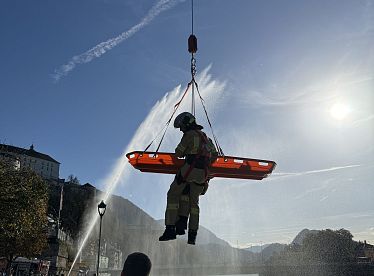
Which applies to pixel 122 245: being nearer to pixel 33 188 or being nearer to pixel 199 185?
pixel 33 188

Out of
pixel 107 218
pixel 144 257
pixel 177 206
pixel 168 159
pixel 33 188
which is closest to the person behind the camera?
pixel 144 257

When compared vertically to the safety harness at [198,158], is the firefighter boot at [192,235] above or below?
below

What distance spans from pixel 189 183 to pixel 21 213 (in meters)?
29.2

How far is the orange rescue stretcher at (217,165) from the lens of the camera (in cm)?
762

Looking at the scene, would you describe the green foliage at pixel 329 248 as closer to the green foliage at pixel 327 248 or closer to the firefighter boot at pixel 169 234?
the green foliage at pixel 327 248

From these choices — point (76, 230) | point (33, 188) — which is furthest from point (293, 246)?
point (33, 188)

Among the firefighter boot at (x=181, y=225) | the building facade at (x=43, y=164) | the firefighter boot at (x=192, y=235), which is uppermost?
the building facade at (x=43, y=164)

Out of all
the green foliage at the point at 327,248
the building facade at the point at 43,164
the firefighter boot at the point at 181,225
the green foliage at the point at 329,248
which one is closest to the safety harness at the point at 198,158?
the firefighter boot at the point at 181,225

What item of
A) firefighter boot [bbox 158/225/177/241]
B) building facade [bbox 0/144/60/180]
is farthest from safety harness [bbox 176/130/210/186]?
building facade [bbox 0/144/60/180]

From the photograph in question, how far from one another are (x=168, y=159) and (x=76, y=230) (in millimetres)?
67450

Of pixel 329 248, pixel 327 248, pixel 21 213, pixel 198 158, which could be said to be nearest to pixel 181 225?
Answer: pixel 198 158

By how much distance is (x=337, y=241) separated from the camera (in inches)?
4358

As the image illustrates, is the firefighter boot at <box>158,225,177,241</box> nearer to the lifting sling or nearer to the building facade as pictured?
the lifting sling

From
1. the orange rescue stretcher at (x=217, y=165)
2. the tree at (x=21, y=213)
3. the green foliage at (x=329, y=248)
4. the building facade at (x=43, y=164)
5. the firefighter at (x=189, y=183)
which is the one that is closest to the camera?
the firefighter at (x=189, y=183)
